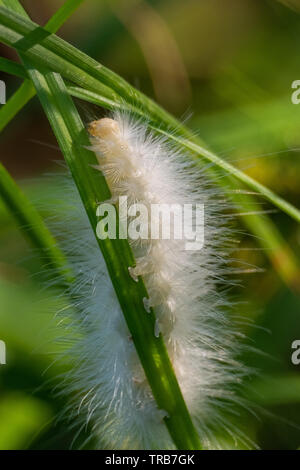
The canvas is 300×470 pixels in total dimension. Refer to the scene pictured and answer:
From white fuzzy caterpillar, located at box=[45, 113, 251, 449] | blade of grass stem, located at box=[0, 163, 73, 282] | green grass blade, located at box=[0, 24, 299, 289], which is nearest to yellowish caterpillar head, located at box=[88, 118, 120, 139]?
white fuzzy caterpillar, located at box=[45, 113, 251, 449]

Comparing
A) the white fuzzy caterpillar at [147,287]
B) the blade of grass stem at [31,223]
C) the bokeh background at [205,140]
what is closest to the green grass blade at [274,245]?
the bokeh background at [205,140]

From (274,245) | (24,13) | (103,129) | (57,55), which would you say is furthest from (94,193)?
(274,245)

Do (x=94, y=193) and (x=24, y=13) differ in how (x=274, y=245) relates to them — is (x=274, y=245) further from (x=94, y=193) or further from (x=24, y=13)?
(x=24, y=13)

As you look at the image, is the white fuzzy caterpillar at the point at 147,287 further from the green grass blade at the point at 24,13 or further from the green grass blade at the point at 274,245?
the green grass blade at the point at 274,245

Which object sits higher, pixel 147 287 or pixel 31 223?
pixel 31 223

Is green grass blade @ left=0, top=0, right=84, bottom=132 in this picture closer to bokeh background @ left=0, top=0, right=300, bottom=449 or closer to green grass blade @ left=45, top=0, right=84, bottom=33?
green grass blade @ left=45, top=0, right=84, bottom=33

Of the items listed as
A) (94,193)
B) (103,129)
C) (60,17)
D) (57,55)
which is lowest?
(94,193)
